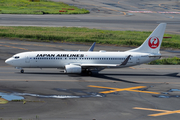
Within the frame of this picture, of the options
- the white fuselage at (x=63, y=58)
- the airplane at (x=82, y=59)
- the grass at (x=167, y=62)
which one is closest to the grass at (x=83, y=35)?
the grass at (x=167, y=62)

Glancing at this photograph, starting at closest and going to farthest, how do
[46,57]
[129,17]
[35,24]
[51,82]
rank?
[51,82] → [46,57] → [35,24] → [129,17]

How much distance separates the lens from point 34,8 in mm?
139750

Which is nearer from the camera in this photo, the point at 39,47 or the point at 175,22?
the point at 39,47

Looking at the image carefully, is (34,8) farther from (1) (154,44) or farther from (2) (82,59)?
(1) (154,44)

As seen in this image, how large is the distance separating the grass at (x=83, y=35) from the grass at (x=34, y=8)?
33413 millimetres

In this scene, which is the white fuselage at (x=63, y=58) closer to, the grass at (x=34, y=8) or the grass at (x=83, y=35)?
the grass at (x=83, y=35)

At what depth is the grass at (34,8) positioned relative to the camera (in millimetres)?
129125

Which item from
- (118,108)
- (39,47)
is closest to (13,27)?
(39,47)

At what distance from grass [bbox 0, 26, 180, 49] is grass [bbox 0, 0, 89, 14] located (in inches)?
1315

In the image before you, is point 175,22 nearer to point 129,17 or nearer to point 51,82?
point 129,17

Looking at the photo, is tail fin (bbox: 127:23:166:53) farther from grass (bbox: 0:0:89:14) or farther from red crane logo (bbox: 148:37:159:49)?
grass (bbox: 0:0:89:14)

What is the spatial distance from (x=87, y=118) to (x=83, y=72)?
2348cm

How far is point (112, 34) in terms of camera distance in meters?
92.7

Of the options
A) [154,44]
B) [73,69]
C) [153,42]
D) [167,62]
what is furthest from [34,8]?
[73,69]
